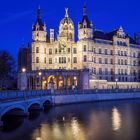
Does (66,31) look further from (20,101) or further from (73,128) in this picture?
(73,128)

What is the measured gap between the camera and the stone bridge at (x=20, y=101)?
1384 inches

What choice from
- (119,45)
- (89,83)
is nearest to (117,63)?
(119,45)

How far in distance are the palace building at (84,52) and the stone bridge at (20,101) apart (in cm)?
3041

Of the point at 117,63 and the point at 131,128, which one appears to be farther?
the point at 117,63

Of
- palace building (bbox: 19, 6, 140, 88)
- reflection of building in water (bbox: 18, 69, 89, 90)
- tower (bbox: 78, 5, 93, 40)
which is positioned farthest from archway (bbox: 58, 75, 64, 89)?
tower (bbox: 78, 5, 93, 40)

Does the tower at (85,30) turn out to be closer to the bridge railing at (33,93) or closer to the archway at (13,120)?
the bridge railing at (33,93)

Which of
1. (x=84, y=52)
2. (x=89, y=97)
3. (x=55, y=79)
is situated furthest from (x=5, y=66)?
(x=84, y=52)

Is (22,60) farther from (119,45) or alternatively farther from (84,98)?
(84,98)

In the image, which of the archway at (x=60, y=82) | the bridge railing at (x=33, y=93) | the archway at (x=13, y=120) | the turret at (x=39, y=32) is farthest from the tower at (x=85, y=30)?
the archway at (x=13, y=120)

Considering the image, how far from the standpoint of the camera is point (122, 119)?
42562 millimetres

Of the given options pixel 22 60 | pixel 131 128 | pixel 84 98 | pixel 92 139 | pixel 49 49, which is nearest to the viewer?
pixel 92 139

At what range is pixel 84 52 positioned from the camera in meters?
89.6

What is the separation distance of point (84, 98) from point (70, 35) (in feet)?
92.0

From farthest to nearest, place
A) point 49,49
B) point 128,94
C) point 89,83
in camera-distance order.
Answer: point 49,49 < point 89,83 < point 128,94
